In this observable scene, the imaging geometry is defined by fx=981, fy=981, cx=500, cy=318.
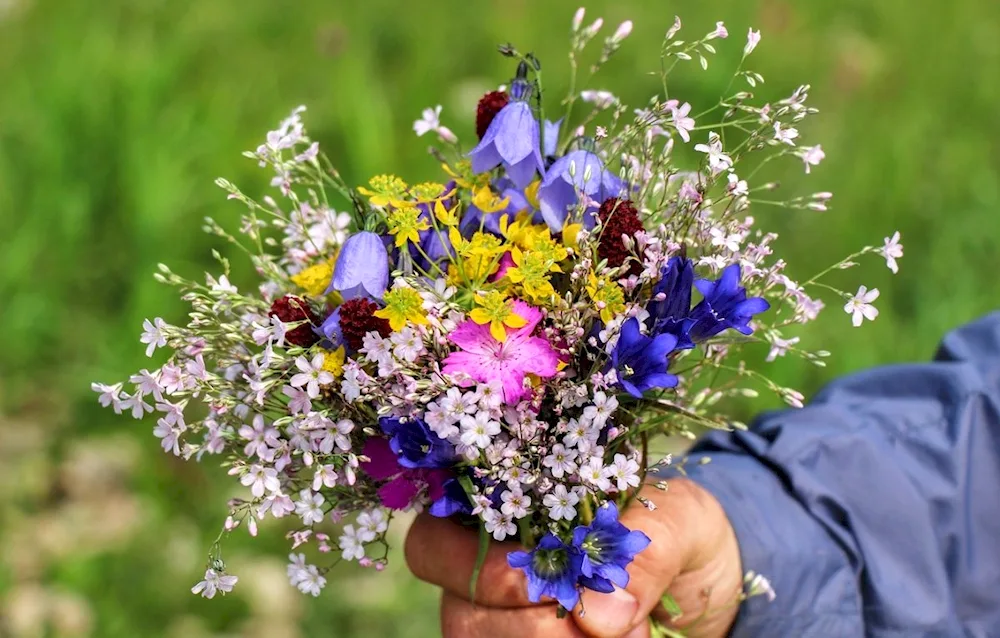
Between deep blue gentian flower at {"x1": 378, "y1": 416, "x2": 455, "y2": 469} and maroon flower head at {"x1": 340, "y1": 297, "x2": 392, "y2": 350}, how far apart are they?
8cm

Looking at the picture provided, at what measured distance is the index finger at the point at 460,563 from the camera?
1.02 metres

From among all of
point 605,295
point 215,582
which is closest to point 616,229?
point 605,295

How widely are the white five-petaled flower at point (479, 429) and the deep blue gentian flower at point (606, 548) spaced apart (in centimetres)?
14

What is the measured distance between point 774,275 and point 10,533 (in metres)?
2.12

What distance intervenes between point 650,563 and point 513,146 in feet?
1.55

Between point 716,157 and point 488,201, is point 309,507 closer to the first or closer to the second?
point 488,201

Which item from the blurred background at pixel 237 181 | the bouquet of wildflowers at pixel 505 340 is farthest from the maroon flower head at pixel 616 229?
the blurred background at pixel 237 181

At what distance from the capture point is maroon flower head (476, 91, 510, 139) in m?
0.99

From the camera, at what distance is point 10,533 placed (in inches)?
93.2

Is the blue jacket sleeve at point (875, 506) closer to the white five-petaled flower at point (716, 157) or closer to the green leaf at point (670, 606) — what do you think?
the green leaf at point (670, 606)

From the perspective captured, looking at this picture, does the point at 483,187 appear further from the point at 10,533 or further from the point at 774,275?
the point at 10,533

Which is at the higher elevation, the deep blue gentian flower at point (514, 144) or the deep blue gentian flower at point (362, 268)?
the deep blue gentian flower at point (514, 144)

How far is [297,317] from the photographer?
3.05 ft

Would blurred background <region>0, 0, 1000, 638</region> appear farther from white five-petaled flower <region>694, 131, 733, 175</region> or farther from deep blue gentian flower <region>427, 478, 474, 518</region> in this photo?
white five-petaled flower <region>694, 131, 733, 175</region>
